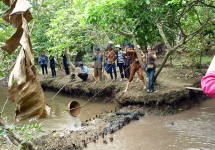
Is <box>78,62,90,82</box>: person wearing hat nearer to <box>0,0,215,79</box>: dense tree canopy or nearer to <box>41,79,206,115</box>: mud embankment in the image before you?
<box>0,0,215,79</box>: dense tree canopy

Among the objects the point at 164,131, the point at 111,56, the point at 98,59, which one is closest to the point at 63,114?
the point at 98,59

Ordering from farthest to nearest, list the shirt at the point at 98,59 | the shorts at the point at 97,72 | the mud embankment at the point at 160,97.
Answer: the shorts at the point at 97,72 < the shirt at the point at 98,59 < the mud embankment at the point at 160,97

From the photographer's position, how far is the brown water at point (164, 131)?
21.7 ft

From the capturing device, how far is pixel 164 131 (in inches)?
297

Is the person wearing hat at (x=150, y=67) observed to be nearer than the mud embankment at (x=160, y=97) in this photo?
No

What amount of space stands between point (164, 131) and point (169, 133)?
194mm

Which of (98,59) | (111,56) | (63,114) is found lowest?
(63,114)

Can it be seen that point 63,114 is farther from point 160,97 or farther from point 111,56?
point 160,97

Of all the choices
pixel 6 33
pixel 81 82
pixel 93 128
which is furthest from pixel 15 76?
pixel 81 82

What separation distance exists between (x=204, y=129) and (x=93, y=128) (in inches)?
116

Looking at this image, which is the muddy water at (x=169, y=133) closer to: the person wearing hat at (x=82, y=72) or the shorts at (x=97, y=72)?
the shorts at (x=97, y=72)

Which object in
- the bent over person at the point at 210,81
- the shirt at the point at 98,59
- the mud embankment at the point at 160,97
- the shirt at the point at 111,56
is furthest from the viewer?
the shirt at the point at 98,59

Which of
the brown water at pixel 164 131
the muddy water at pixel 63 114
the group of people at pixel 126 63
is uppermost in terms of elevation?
the group of people at pixel 126 63

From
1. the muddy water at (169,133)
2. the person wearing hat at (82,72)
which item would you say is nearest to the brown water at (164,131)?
the muddy water at (169,133)
